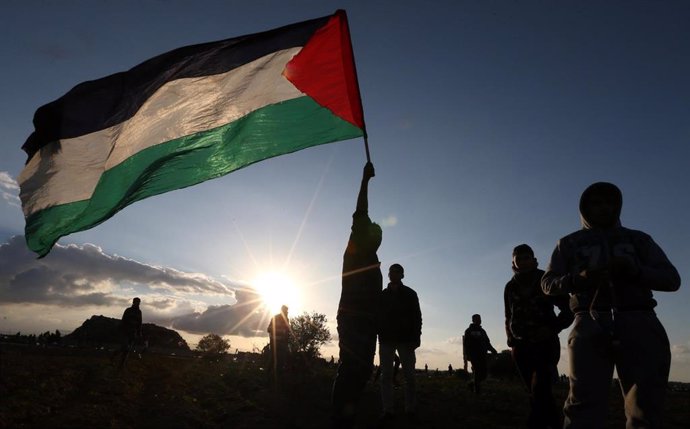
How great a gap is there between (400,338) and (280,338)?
701 cm

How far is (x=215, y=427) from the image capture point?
6.82 m

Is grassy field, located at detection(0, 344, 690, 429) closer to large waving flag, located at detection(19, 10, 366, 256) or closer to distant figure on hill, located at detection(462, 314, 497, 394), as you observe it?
distant figure on hill, located at detection(462, 314, 497, 394)

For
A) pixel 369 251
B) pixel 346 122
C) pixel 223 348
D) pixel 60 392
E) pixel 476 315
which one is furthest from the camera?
pixel 223 348

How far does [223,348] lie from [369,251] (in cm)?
6856

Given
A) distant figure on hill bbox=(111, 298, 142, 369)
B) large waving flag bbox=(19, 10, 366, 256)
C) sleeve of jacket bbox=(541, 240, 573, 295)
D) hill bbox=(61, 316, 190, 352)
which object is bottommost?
hill bbox=(61, 316, 190, 352)

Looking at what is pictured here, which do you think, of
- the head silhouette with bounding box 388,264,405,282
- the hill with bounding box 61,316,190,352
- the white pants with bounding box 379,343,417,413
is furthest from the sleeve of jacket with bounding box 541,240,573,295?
the hill with bounding box 61,316,190,352

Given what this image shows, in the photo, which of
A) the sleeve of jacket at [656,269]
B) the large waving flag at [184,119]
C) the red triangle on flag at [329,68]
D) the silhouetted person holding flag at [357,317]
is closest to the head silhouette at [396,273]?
the large waving flag at [184,119]

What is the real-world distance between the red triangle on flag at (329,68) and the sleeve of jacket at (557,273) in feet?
Answer: 12.3

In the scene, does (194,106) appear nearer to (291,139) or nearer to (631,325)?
(291,139)

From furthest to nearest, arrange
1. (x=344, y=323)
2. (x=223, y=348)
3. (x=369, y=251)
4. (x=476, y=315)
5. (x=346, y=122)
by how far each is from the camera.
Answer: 1. (x=223, y=348)
2. (x=476, y=315)
3. (x=346, y=122)
4. (x=369, y=251)
5. (x=344, y=323)

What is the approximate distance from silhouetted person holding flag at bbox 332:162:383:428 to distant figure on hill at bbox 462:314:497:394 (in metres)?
9.06

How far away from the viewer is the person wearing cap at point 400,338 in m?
7.30

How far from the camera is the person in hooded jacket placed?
321 centimetres

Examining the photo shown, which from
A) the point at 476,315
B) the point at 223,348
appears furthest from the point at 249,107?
the point at 223,348
